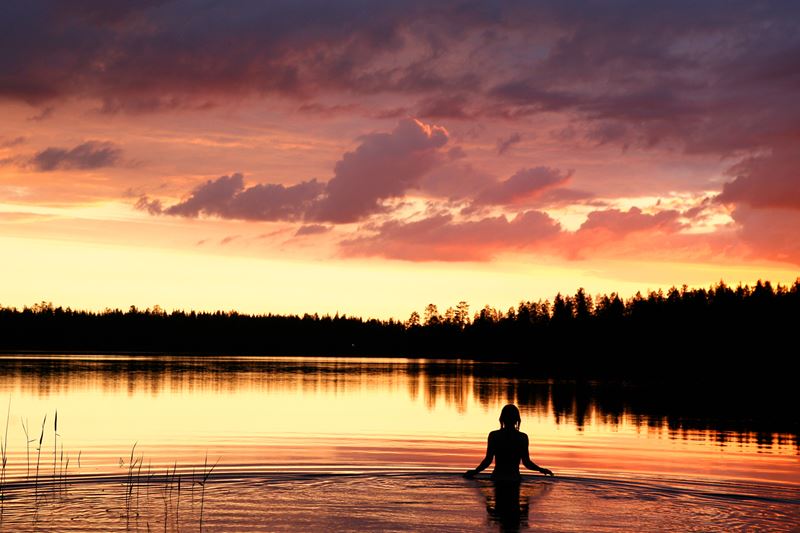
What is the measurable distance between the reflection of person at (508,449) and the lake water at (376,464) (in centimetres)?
67

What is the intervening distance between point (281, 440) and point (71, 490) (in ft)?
55.8

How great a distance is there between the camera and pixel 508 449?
87.7 feet

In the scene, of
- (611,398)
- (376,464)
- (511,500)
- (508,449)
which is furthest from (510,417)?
(611,398)

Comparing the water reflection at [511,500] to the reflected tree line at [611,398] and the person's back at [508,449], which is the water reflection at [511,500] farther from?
the reflected tree line at [611,398]

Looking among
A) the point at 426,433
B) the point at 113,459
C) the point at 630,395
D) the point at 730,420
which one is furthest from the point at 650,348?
the point at 113,459

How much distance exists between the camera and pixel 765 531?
20422 mm

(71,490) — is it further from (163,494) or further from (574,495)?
(574,495)

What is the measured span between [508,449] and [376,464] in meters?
7.00

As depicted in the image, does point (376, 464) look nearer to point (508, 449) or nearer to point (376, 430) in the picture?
point (508, 449)

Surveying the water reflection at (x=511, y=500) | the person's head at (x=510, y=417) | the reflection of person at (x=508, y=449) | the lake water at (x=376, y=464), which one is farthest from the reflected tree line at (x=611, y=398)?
the person's head at (x=510, y=417)

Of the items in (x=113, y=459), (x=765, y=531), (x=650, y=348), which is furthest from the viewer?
(x=650, y=348)

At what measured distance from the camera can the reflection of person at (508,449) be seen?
26469 mm

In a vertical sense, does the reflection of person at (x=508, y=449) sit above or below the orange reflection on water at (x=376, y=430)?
above

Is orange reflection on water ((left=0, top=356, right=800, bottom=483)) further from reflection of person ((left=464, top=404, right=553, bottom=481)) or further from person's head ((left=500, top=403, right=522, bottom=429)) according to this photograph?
person's head ((left=500, top=403, right=522, bottom=429))
